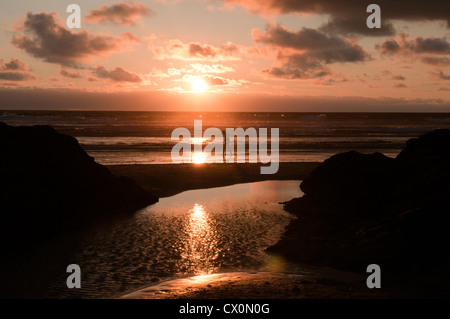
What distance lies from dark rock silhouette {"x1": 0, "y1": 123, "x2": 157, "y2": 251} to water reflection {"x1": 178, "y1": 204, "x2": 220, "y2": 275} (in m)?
3.74

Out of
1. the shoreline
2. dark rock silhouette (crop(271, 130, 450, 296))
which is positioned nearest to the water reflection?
dark rock silhouette (crop(271, 130, 450, 296))

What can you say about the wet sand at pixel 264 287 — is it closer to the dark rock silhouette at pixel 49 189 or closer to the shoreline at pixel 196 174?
the dark rock silhouette at pixel 49 189

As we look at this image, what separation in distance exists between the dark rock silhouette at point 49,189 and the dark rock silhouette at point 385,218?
306 inches

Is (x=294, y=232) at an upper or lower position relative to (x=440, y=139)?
lower

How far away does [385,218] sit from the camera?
41.4ft

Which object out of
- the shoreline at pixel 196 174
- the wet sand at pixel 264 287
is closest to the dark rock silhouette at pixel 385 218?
the wet sand at pixel 264 287

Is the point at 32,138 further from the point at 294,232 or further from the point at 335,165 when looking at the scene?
the point at 335,165

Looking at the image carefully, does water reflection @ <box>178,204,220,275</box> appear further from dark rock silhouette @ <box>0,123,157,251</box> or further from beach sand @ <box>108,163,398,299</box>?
dark rock silhouette @ <box>0,123,157,251</box>

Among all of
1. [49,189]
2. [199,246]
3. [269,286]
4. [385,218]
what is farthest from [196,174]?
[269,286]

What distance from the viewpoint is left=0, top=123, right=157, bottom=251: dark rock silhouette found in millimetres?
13664

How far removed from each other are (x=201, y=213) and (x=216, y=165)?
1513 centimetres

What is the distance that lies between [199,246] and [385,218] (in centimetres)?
587
